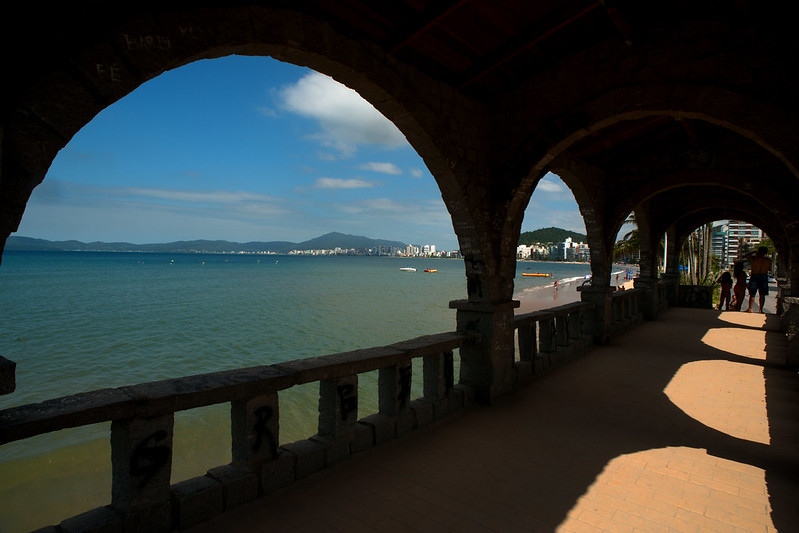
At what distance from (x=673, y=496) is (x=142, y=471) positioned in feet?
10.7

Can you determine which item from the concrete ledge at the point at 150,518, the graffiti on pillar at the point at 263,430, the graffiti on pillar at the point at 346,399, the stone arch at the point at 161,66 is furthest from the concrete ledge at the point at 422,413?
the stone arch at the point at 161,66

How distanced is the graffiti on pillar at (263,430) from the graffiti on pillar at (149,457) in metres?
0.52

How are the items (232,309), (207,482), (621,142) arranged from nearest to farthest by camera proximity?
(207,482) < (621,142) < (232,309)

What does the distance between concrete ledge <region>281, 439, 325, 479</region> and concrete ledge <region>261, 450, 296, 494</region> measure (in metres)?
0.04

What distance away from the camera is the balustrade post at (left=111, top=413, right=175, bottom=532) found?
2207 mm

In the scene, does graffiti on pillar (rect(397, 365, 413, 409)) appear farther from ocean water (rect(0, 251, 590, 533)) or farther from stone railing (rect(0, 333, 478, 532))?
ocean water (rect(0, 251, 590, 533))

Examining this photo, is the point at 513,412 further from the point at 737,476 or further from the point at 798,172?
the point at 798,172

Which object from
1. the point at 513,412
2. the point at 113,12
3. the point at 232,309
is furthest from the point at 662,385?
the point at 232,309

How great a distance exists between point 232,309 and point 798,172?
24583 mm

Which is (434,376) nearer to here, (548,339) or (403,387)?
(403,387)

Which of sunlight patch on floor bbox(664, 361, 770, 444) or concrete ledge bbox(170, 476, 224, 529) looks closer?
concrete ledge bbox(170, 476, 224, 529)

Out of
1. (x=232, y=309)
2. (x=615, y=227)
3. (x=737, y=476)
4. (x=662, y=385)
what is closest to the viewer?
(x=737, y=476)

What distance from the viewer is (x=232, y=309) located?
24359mm

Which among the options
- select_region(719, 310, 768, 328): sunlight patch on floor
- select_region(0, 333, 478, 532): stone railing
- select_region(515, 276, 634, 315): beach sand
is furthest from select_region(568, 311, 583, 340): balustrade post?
select_region(515, 276, 634, 315): beach sand
